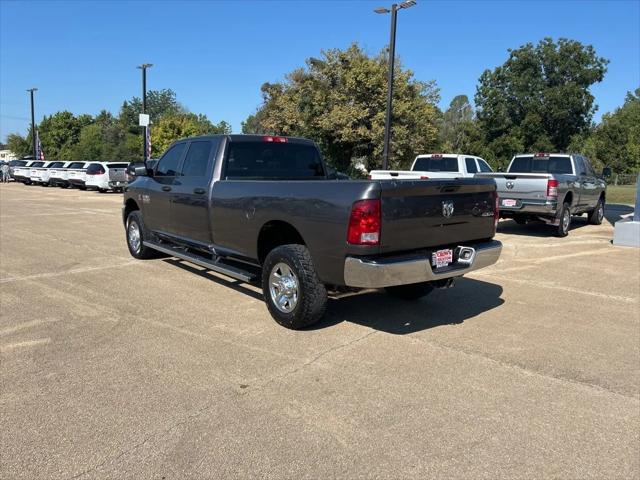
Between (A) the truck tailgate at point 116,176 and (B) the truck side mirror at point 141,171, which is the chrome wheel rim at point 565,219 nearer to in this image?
(B) the truck side mirror at point 141,171

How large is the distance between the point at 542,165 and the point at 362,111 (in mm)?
13803

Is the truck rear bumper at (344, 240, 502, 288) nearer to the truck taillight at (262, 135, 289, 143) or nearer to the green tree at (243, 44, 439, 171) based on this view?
the truck taillight at (262, 135, 289, 143)

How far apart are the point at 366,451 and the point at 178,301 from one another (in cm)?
365

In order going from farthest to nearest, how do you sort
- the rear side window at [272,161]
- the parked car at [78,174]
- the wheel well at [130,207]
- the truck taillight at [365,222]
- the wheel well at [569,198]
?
1. the parked car at [78,174]
2. the wheel well at [569,198]
3. the wheel well at [130,207]
4. the rear side window at [272,161]
5. the truck taillight at [365,222]

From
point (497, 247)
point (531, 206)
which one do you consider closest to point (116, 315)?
point (497, 247)

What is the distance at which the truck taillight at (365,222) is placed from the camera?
14.0 feet

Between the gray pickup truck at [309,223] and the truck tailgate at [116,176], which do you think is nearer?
the gray pickup truck at [309,223]

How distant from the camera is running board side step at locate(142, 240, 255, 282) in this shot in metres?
5.65

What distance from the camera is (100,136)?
64062 mm

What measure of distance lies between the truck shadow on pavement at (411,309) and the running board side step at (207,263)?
3.26ft

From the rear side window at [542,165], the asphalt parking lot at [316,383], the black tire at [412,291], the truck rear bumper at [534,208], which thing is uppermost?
the rear side window at [542,165]

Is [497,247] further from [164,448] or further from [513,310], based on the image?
[164,448]

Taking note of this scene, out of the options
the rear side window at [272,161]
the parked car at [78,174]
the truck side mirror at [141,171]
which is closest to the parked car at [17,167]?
the parked car at [78,174]

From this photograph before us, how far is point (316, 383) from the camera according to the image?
393cm
